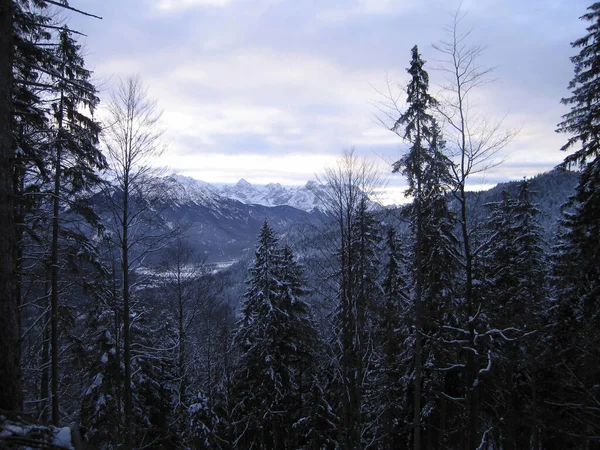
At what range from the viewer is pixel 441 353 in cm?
1402

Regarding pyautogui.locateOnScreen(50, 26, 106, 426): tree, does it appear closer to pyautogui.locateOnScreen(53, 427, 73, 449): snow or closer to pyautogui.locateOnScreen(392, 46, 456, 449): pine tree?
pyautogui.locateOnScreen(53, 427, 73, 449): snow

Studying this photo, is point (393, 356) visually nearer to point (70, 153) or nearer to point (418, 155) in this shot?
point (418, 155)

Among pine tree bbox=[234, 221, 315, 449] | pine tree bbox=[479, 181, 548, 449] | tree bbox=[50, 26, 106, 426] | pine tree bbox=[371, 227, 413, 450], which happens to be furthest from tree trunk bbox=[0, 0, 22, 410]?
pine tree bbox=[479, 181, 548, 449]

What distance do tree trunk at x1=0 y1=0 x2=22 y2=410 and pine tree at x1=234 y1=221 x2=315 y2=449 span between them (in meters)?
12.1

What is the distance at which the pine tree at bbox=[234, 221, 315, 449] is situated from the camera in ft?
54.4

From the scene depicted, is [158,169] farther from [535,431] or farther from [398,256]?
[535,431]

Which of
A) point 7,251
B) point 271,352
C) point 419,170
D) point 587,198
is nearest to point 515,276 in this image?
point 587,198

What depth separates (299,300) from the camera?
17.8m

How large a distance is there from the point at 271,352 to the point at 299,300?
2903 mm

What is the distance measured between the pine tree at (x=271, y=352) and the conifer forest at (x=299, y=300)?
95mm

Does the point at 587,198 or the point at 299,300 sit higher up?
the point at 587,198

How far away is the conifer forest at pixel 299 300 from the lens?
8180 mm

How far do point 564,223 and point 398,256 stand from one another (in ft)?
22.9

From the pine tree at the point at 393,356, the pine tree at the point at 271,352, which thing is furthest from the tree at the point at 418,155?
the pine tree at the point at 271,352
